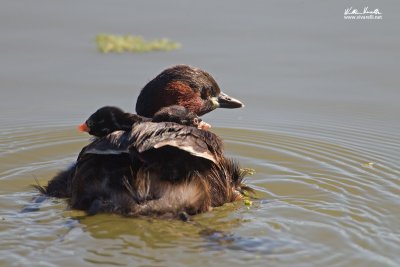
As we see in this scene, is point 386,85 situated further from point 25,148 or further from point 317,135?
point 25,148

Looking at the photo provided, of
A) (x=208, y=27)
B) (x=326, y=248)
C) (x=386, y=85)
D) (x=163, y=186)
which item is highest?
(x=208, y=27)

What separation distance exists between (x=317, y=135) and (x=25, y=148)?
117 inches

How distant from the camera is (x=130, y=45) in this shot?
11188 millimetres

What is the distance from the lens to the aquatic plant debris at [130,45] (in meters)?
11.1

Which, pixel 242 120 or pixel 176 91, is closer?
pixel 176 91

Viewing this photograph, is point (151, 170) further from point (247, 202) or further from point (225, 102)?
point (225, 102)

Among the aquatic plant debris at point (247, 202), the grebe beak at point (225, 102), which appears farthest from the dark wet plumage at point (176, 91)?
Result: the aquatic plant debris at point (247, 202)

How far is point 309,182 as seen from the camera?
7.88m

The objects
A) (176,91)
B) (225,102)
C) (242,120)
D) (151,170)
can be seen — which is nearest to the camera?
(151,170)

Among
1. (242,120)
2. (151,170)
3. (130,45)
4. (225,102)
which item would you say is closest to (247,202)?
(151,170)

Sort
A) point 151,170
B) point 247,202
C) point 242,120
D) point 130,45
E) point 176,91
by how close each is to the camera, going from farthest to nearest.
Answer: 1. point 130,45
2. point 242,120
3. point 176,91
4. point 247,202
5. point 151,170

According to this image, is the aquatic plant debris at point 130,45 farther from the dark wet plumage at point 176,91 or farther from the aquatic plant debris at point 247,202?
the aquatic plant debris at point 247,202

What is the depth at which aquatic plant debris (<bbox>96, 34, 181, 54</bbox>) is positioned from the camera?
11.1m

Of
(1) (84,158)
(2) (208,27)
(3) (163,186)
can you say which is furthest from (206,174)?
(2) (208,27)
